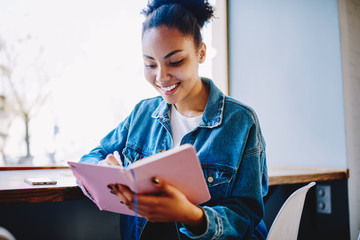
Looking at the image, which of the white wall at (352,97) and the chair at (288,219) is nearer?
the chair at (288,219)

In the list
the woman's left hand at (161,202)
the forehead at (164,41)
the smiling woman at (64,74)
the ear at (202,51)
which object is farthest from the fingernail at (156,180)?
the smiling woman at (64,74)

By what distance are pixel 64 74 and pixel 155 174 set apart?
110cm

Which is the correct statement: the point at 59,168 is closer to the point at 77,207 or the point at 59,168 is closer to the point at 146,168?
the point at 77,207

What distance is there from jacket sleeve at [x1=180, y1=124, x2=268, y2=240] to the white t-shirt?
0.61 ft

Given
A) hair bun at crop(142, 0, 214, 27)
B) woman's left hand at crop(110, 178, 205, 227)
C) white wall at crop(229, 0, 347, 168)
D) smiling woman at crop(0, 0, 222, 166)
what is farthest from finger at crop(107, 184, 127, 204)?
white wall at crop(229, 0, 347, 168)

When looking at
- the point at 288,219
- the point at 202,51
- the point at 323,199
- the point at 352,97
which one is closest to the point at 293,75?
the point at 352,97

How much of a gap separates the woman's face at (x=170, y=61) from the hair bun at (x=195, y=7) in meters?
0.10

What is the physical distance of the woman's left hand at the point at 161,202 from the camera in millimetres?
623

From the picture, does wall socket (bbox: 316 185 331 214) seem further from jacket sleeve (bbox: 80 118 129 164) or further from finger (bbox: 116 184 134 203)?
finger (bbox: 116 184 134 203)

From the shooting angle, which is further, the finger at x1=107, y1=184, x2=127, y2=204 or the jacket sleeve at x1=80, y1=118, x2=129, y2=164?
the jacket sleeve at x1=80, y1=118, x2=129, y2=164

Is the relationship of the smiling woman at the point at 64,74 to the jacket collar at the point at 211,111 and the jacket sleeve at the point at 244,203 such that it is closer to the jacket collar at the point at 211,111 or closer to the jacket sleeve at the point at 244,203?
the jacket collar at the point at 211,111

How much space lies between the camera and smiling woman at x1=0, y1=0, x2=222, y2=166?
4.57 feet

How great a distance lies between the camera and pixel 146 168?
565mm

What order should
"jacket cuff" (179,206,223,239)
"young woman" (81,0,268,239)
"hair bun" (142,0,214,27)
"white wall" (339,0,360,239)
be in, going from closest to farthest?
"jacket cuff" (179,206,223,239), "young woman" (81,0,268,239), "hair bun" (142,0,214,27), "white wall" (339,0,360,239)
